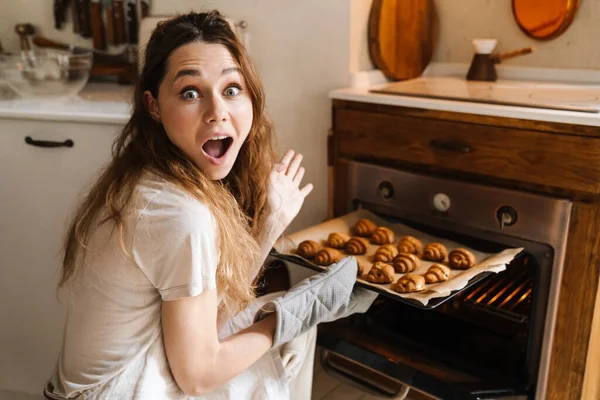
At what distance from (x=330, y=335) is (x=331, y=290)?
0.42 m

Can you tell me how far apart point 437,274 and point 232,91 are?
57 cm

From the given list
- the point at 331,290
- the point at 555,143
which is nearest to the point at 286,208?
the point at 331,290

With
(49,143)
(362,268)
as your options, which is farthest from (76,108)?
(362,268)

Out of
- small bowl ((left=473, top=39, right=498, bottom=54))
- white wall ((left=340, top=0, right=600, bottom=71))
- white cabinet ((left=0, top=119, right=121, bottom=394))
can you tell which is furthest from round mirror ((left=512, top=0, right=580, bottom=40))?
white cabinet ((left=0, top=119, right=121, bottom=394))

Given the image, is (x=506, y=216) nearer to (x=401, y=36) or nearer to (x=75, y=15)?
(x=401, y=36)

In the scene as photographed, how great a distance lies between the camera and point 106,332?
107 centimetres

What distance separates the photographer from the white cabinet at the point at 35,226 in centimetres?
178

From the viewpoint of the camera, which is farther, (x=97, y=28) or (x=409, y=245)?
(x=97, y=28)

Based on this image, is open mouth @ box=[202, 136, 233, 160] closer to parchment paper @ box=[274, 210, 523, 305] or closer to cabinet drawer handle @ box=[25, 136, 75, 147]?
parchment paper @ box=[274, 210, 523, 305]

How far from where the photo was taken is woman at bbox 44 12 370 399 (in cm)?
99

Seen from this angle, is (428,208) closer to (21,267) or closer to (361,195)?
(361,195)

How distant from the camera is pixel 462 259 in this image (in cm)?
130

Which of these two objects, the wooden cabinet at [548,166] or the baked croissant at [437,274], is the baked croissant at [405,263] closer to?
the baked croissant at [437,274]

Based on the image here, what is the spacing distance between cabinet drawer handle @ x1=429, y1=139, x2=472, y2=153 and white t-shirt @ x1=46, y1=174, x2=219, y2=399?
25.8 inches
